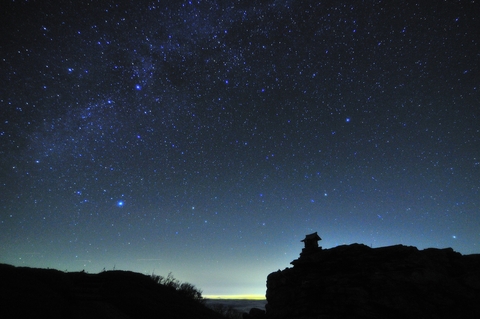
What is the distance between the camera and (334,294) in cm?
1414

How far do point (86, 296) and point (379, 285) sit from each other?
1509 centimetres

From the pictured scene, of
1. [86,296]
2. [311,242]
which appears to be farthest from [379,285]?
[86,296]

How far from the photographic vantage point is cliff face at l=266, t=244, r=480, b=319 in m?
12.0

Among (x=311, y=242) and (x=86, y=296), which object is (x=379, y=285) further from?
(x=86, y=296)

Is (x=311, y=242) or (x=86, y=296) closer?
(x=86, y=296)

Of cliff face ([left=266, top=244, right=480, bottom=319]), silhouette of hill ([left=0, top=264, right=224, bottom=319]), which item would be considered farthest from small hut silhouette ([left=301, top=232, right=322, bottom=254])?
silhouette of hill ([left=0, top=264, right=224, bottom=319])

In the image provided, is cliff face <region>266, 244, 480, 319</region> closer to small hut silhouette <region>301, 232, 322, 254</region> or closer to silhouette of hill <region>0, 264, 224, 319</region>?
small hut silhouette <region>301, 232, 322, 254</region>

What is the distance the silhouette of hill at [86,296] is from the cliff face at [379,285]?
20.4 feet

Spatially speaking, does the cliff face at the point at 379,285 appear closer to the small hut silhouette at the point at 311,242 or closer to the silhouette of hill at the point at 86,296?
the small hut silhouette at the point at 311,242

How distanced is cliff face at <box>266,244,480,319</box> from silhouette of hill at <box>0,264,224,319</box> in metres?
6.21

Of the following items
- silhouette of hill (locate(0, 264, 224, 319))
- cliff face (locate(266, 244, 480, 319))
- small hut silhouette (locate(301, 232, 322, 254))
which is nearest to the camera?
silhouette of hill (locate(0, 264, 224, 319))

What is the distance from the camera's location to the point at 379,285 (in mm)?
13258

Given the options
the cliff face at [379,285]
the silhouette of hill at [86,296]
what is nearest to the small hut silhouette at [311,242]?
the cliff face at [379,285]

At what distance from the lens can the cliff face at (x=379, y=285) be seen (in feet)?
39.2
